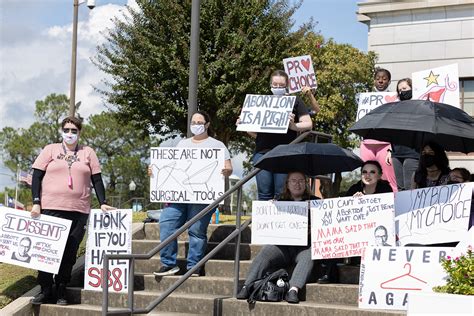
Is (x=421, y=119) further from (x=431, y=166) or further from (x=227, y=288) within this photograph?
(x=227, y=288)

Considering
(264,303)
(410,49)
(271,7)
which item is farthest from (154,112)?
(264,303)

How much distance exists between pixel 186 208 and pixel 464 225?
3.57m

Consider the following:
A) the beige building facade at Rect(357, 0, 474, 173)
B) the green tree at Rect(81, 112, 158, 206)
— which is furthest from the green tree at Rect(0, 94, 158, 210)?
the beige building facade at Rect(357, 0, 474, 173)

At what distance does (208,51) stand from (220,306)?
1637 cm

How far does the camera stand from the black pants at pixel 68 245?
10.2 m

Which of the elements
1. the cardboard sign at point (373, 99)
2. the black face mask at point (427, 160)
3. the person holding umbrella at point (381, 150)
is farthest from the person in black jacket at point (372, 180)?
the cardboard sign at point (373, 99)

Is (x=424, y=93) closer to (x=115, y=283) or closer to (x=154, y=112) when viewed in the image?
(x=115, y=283)

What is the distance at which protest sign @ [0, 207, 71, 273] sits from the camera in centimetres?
1010

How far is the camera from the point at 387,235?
29.0 ft

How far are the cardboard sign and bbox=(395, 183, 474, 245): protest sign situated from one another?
7.63 feet

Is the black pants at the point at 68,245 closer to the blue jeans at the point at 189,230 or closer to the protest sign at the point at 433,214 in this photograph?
the blue jeans at the point at 189,230

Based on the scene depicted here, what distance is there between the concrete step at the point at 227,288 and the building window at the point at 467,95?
13063mm

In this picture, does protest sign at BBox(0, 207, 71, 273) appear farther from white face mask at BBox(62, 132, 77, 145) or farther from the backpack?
the backpack

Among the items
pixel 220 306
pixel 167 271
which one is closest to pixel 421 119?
pixel 220 306
